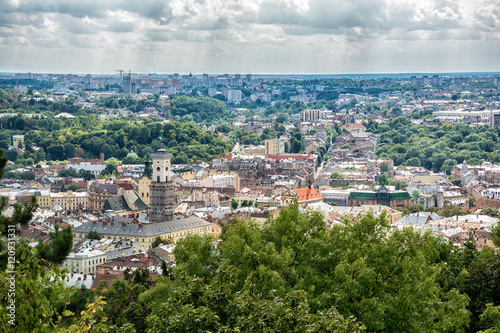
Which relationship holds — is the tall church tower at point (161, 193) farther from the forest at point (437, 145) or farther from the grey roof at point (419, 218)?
the forest at point (437, 145)

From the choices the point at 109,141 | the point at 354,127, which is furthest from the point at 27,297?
the point at 354,127

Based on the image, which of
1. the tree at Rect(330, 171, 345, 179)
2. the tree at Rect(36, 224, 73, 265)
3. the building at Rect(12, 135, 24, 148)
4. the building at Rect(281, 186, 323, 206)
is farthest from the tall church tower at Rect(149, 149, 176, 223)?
the building at Rect(12, 135, 24, 148)

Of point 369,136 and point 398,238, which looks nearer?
point 398,238

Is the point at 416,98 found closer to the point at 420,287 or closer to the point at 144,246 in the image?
the point at 144,246

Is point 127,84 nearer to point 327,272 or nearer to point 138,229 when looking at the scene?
point 138,229

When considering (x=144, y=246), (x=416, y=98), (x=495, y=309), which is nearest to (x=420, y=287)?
(x=495, y=309)

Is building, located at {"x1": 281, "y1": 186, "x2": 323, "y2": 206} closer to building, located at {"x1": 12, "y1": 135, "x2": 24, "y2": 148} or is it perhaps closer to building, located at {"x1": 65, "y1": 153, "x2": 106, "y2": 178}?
building, located at {"x1": 65, "y1": 153, "x2": 106, "y2": 178}
